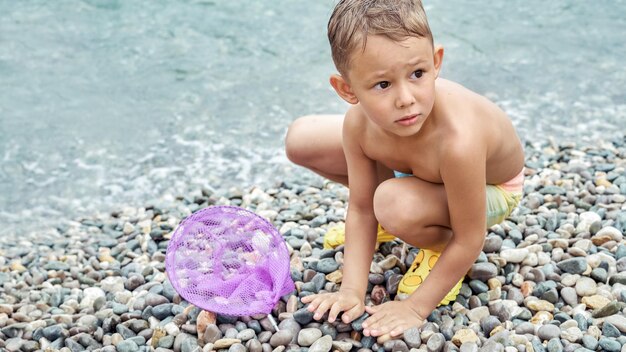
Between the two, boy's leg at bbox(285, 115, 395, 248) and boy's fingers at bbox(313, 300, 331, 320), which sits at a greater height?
boy's leg at bbox(285, 115, 395, 248)

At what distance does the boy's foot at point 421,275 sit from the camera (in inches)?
99.7

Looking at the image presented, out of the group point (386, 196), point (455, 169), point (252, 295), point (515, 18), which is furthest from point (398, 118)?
point (515, 18)

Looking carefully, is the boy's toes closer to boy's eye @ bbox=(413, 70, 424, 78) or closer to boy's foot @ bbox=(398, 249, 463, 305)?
boy's foot @ bbox=(398, 249, 463, 305)

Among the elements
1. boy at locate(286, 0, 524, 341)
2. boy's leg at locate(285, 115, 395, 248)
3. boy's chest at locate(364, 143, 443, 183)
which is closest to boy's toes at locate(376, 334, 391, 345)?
boy at locate(286, 0, 524, 341)

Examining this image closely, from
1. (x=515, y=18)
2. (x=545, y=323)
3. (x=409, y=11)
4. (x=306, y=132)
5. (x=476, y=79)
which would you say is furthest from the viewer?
(x=515, y=18)

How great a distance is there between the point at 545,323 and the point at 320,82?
312 centimetres

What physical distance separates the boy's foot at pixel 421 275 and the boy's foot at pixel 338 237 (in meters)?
0.20

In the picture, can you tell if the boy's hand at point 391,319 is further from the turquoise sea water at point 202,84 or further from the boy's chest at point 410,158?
the turquoise sea water at point 202,84

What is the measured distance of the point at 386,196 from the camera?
7.97ft

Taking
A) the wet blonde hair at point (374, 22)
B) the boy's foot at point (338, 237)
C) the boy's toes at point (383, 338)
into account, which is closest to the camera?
the wet blonde hair at point (374, 22)

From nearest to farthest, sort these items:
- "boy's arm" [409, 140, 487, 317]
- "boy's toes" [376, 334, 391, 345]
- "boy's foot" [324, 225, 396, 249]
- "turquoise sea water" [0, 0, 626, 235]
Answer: "boy's arm" [409, 140, 487, 317] < "boy's toes" [376, 334, 391, 345] < "boy's foot" [324, 225, 396, 249] < "turquoise sea water" [0, 0, 626, 235]

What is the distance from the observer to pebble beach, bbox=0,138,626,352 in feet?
7.75

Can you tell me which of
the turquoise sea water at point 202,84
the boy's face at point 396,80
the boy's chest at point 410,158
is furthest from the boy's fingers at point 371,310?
the turquoise sea water at point 202,84

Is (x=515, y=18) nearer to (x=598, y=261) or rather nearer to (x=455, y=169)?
(x=598, y=261)
